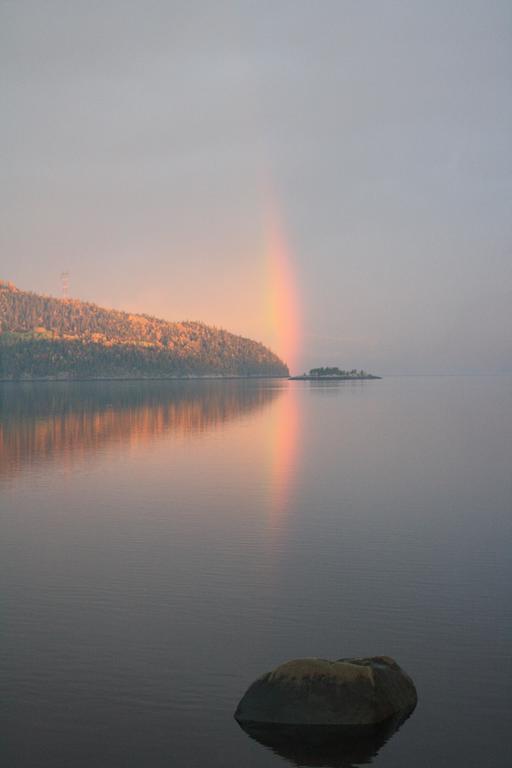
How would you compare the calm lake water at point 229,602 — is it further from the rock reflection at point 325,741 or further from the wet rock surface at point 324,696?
the wet rock surface at point 324,696

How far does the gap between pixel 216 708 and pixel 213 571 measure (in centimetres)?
718

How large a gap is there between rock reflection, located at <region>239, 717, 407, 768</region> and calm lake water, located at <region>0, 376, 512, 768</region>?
52mm

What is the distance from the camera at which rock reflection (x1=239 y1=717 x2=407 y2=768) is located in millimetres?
9633

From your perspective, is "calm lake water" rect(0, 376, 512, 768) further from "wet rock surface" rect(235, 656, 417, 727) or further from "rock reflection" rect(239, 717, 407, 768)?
"wet rock surface" rect(235, 656, 417, 727)

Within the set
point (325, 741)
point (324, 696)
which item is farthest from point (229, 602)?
point (325, 741)

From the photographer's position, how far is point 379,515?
995 inches

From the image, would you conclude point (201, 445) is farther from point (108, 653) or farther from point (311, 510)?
point (108, 653)

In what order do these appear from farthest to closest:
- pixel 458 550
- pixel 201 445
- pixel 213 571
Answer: pixel 201 445, pixel 458 550, pixel 213 571

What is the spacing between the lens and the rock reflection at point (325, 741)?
963 cm

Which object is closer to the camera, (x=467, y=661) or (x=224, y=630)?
(x=467, y=661)

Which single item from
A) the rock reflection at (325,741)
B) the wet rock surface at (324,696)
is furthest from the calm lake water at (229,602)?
the wet rock surface at (324,696)

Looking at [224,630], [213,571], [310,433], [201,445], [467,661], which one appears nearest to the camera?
[467,661]

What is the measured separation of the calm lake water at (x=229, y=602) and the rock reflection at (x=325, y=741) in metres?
0.05

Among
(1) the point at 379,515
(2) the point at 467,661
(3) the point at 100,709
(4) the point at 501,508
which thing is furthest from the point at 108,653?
(4) the point at 501,508
